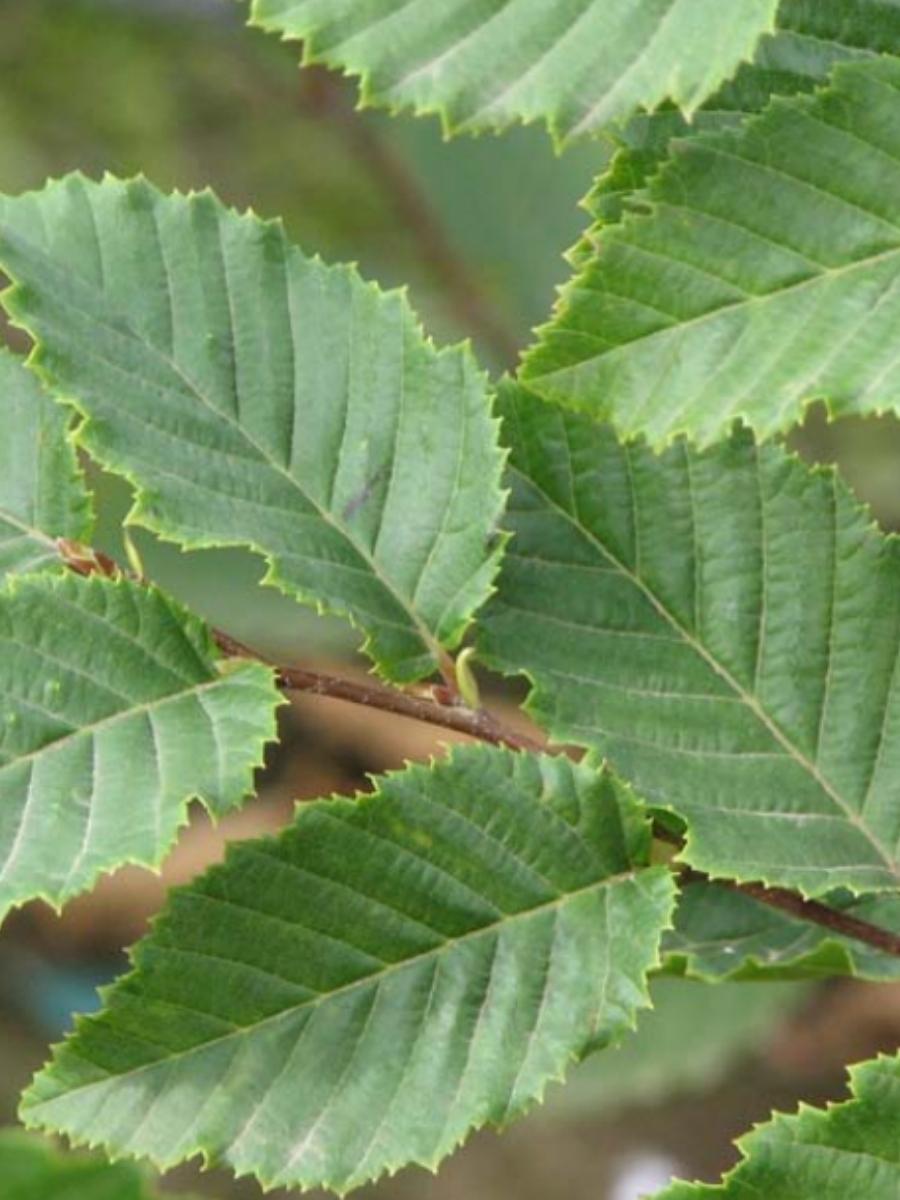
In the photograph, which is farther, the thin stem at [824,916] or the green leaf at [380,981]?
the thin stem at [824,916]

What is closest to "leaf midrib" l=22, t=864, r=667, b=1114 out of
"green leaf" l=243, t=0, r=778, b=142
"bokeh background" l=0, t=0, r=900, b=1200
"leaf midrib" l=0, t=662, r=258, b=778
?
"leaf midrib" l=0, t=662, r=258, b=778

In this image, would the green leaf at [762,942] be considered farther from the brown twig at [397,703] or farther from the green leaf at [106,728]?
the green leaf at [106,728]

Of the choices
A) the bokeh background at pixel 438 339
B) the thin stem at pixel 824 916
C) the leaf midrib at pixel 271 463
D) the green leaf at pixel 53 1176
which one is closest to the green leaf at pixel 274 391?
the leaf midrib at pixel 271 463

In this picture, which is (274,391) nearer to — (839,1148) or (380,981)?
(380,981)

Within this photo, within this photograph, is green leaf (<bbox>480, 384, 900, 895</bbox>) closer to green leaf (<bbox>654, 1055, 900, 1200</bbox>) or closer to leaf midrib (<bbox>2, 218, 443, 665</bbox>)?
leaf midrib (<bbox>2, 218, 443, 665</bbox>)

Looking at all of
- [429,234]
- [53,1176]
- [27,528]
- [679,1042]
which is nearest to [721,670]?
[27,528]
